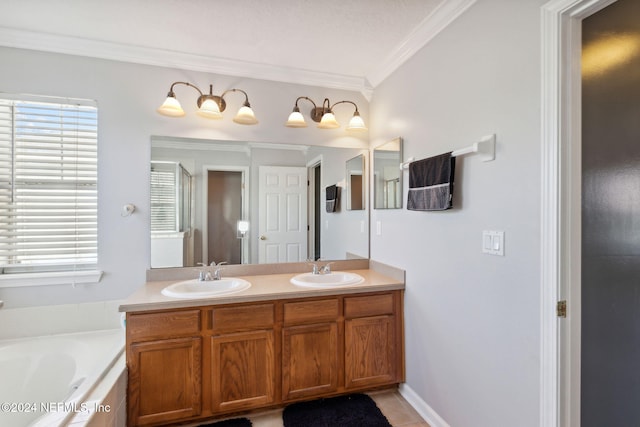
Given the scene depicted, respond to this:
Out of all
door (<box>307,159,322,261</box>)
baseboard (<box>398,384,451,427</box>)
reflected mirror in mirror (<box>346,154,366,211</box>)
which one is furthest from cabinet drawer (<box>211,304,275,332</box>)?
reflected mirror in mirror (<box>346,154,366,211</box>)

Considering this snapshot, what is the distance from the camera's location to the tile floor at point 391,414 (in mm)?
1937

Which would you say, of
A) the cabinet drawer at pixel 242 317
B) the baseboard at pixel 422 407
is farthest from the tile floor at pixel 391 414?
the cabinet drawer at pixel 242 317

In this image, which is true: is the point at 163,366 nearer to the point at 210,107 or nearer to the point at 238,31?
the point at 210,107

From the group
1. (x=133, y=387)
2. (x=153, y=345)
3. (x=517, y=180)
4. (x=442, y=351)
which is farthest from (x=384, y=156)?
(x=133, y=387)

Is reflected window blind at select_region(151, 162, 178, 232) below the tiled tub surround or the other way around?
the other way around

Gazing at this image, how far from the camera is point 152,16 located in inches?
71.9

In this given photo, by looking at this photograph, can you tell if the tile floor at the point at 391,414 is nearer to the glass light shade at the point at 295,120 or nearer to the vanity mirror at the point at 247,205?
the vanity mirror at the point at 247,205

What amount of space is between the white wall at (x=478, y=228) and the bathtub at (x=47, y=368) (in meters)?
1.82

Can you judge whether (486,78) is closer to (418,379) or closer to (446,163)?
(446,163)

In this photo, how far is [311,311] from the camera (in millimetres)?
2045

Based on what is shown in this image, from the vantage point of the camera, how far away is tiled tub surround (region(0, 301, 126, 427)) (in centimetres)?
144

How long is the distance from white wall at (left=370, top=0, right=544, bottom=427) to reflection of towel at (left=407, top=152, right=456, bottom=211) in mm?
66

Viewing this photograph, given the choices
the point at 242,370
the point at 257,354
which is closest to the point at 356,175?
the point at 257,354

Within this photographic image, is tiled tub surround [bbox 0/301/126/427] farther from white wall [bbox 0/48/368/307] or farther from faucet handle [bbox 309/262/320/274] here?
faucet handle [bbox 309/262/320/274]
